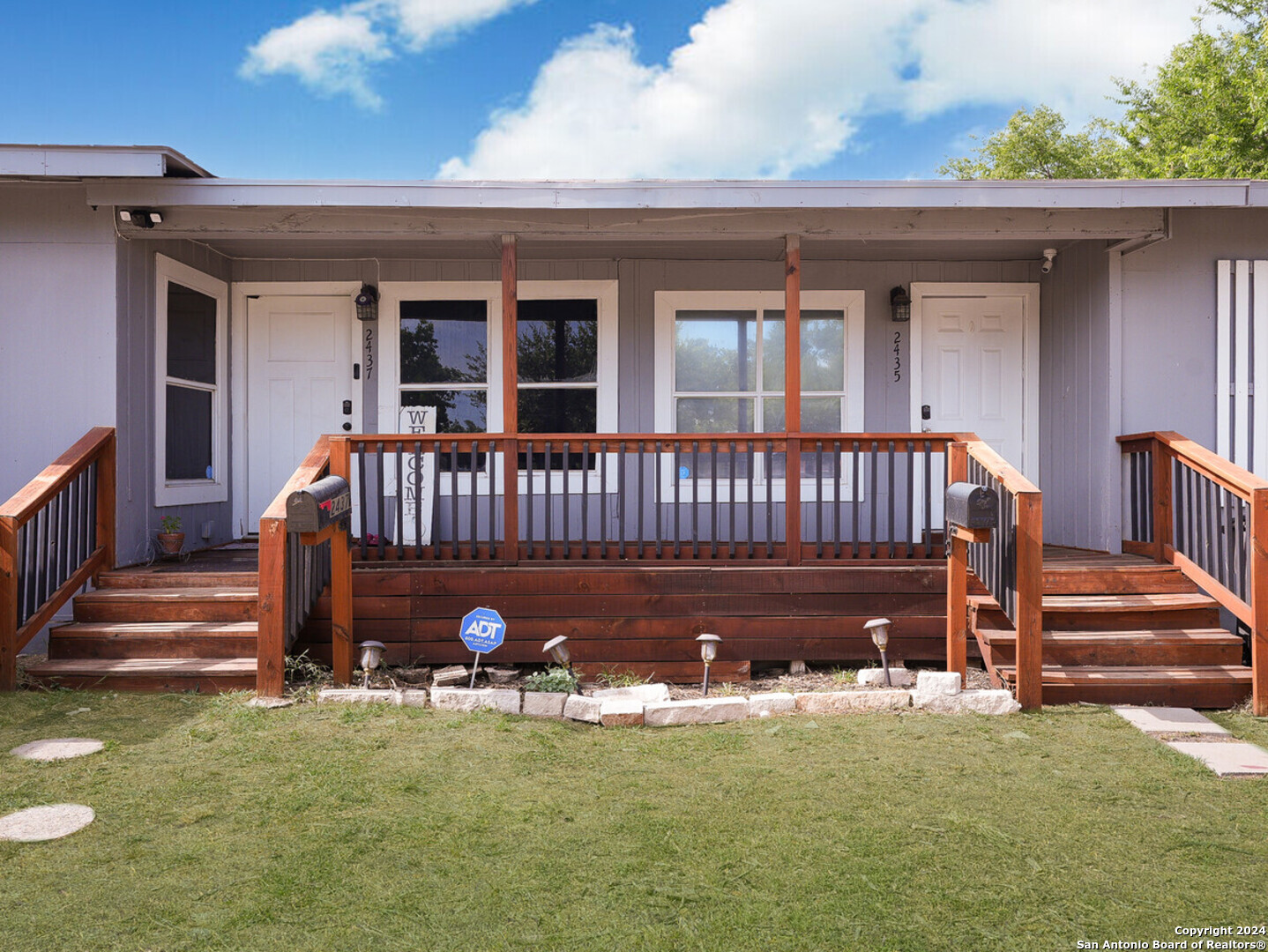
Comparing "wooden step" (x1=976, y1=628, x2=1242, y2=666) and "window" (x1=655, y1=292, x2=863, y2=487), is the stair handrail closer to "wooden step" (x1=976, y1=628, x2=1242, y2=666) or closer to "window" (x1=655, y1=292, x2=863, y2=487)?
"wooden step" (x1=976, y1=628, x2=1242, y2=666)

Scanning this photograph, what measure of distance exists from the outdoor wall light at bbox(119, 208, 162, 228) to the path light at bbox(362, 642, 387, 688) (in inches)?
113

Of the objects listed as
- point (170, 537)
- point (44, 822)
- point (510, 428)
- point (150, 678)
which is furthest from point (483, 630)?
point (170, 537)

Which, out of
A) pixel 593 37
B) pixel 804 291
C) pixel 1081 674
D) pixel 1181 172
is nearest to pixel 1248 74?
pixel 1181 172

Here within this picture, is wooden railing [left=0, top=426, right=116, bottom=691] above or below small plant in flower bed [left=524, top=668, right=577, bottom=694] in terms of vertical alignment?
above

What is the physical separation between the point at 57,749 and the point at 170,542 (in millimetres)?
2340

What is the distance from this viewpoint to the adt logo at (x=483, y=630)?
4.24 m

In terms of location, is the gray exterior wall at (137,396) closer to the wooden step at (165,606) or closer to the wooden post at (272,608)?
the wooden step at (165,606)

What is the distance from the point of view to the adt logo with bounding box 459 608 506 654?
13.9 ft

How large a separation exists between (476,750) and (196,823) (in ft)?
3.52

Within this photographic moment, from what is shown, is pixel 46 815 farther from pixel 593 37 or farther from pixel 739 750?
pixel 593 37

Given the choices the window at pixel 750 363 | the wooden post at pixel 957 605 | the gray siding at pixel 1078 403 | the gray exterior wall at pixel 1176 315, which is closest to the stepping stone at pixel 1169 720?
the wooden post at pixel 957 605

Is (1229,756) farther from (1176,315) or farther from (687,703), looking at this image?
(1176,315)

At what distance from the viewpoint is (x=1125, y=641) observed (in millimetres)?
Answer: 4434

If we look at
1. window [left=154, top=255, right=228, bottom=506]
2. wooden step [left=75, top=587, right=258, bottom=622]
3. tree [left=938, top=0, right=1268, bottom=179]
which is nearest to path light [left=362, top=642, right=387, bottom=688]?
wooden step [left=75, top=587, right=258, bottom=622]
